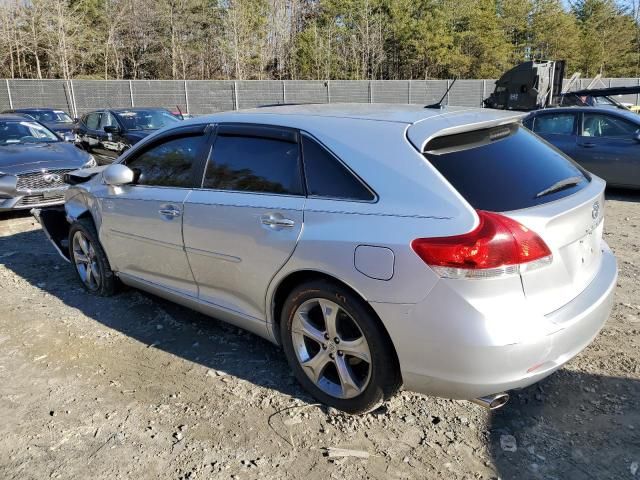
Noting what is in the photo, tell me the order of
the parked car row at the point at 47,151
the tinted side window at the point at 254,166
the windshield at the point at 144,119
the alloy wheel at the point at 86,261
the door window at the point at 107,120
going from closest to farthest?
the tinted side window at the point at 254,166
the alloy wheel at the point at 86,261
the parked car row at the point at 47,151
the windshield at the point at 144,119
the door window at the point at 107,120

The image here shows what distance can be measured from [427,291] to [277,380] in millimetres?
1331

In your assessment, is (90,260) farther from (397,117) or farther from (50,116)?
(50,116)

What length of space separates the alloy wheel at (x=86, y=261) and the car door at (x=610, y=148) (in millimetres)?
7287

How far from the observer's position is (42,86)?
2645 centimetres

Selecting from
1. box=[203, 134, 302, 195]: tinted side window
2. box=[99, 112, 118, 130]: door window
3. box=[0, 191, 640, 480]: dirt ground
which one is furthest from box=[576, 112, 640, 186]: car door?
box=[99, 112, 118, 130]: door window

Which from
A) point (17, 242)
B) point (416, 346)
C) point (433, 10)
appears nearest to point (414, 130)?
point (416, 346)

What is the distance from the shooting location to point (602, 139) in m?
8.36

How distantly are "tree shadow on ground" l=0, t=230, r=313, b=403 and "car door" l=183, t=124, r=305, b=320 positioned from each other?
0.41 m

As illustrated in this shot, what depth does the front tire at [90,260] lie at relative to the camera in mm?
4547

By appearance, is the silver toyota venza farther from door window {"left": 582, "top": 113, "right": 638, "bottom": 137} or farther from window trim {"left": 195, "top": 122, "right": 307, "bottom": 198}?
door window {"left": 582, "top": 113, "right": 638, "bottom": 137}

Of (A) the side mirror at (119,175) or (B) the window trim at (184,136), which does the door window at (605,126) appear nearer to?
(B) the window trim at (184,136)

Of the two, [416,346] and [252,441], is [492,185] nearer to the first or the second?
[416,346]

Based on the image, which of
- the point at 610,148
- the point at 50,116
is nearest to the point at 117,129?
the point at 50,116

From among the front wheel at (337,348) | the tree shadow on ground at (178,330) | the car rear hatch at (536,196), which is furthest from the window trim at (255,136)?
the tree shadow on ground at (178,330)
